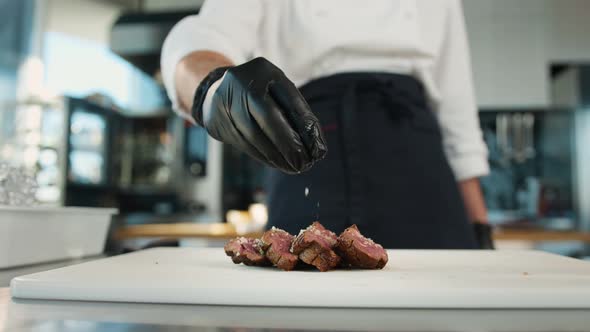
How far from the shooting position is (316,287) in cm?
49

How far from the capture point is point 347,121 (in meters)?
1.07

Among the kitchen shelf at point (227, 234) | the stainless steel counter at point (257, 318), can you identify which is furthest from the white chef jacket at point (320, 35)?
the kitchen shelf at point (227, 234)

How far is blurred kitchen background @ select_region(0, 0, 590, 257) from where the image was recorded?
133 inches

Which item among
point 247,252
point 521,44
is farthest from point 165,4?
point 247,252

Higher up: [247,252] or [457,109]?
[457,109]

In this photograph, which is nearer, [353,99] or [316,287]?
[316,287]

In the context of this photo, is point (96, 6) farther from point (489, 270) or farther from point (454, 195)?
point (489, 270)

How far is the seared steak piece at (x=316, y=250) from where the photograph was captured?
65cm

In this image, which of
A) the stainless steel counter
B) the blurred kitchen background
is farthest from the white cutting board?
the blurred kitchen background

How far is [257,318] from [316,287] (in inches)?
3.1

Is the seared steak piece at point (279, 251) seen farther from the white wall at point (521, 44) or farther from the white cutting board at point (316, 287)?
the white wall at point (521, 44)

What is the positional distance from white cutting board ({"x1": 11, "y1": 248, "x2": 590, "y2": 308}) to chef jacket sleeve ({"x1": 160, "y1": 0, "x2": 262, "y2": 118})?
46 centimetres

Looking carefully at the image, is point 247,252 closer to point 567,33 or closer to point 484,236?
point 484,236

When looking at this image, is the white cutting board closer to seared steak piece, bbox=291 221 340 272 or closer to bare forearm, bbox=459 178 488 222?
seared steak piece, bbox=291 221 340 272
